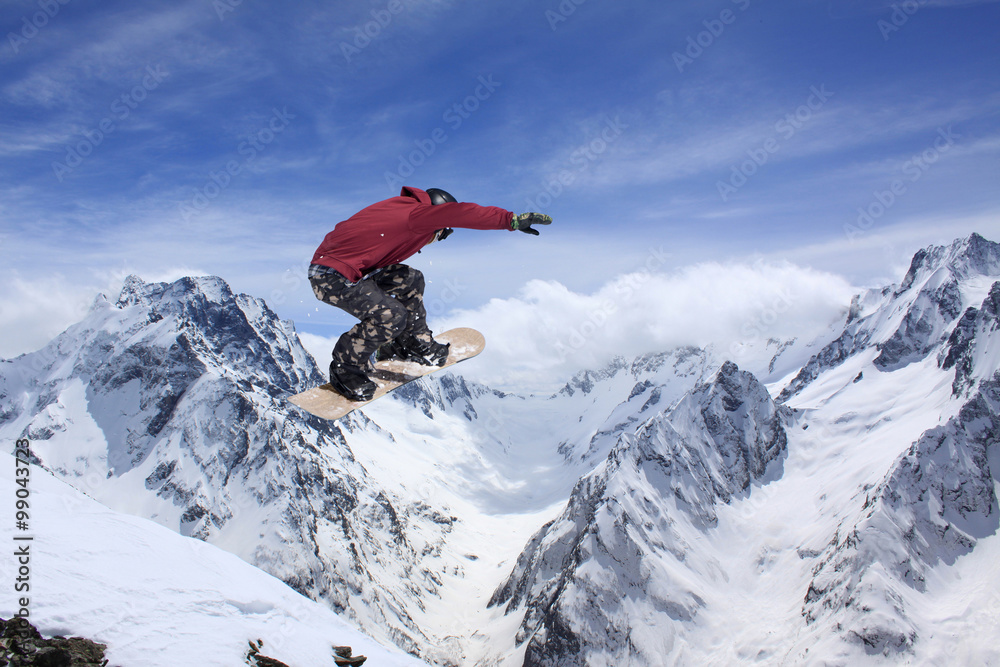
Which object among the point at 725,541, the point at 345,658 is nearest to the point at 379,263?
the point at 345,658

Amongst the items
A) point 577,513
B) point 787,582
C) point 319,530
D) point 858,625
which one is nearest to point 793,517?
point 787,582

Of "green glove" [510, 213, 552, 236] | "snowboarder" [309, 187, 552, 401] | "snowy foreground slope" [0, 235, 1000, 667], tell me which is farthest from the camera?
"snowy foreground slope" [0, 235, 1000, 667]

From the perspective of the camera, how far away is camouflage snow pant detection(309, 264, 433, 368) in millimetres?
10047

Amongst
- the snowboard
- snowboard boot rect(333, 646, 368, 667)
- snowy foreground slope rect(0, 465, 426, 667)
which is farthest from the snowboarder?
snowboard boot rect(333, 646, 368, 667)

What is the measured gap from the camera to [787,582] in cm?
14850

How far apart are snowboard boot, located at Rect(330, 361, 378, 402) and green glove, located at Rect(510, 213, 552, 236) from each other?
16.5 feet

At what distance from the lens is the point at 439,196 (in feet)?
30.8

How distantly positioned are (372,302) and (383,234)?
4.55 ft

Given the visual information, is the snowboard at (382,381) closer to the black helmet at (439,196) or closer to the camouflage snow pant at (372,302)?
the camouflage snow pant at (372,302)

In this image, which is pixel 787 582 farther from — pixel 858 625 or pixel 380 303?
pixel 380 303

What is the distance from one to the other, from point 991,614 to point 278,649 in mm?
167056

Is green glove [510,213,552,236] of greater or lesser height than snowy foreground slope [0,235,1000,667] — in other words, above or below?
above

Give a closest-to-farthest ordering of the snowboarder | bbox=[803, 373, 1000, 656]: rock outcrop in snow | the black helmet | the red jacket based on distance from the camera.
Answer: the snowboarder, the red jacket, the black helmet, bbox=[803, 373, 1000, 656]: rock outcrop in snow

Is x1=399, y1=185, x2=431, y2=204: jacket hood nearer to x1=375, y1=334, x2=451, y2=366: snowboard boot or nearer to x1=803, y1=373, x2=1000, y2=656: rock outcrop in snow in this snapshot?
x1=375, y1=334, x2=451, y2=366: snowboard boot
